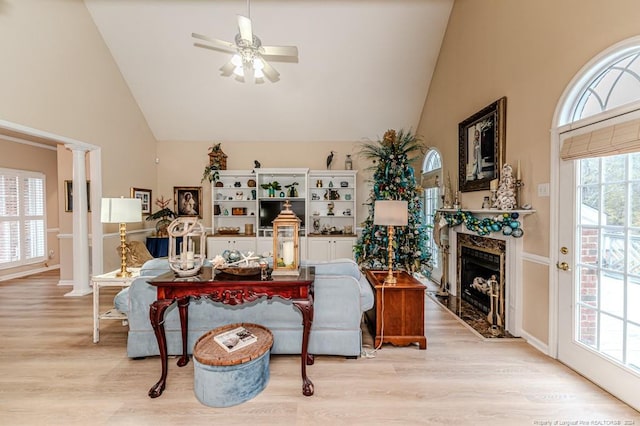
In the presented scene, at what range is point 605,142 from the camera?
202 centimetres

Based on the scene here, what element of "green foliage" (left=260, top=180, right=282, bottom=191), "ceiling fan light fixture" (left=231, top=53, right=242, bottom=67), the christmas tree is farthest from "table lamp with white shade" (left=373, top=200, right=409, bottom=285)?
"green foliage" (left=260, top=180, right=282, bottom=191)

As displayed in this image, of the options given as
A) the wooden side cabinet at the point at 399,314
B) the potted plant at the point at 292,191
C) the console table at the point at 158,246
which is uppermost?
the potted plant at the point at 292,191

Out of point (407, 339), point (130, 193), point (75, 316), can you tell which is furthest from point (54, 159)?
point (407, 339)

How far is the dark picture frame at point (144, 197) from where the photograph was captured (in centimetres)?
564

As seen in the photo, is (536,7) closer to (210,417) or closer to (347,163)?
(347,163)

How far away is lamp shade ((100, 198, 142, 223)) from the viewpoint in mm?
A: 2975

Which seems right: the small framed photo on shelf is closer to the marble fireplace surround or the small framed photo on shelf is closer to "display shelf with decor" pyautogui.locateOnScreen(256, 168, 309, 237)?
"display shelf with decor" pyautogui.locateOnScreen(256, 168, 309, 237)

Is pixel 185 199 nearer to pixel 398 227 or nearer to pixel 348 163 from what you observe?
pixel 348 163

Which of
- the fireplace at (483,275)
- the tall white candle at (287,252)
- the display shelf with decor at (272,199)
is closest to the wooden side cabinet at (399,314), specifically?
the tall white candle at (287,252)

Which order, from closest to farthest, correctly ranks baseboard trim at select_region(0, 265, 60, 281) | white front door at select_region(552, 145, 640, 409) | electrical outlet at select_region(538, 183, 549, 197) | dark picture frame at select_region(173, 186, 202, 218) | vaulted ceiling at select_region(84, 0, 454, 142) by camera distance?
white front door at select_region(552, 145, 640, 409) < electrical outlet at select_region(538, 183, 549, 197) < vaulted ceiling at select_region(84, 0, 454, 142) < baseboard trim at select_region(0, 265, 60, 281) < dark picture frame at select_region(173, 186, 202, 218)

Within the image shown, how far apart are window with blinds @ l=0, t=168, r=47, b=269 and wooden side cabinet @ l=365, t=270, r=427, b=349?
7.07 meters

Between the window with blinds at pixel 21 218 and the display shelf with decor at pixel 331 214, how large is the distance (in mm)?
5748

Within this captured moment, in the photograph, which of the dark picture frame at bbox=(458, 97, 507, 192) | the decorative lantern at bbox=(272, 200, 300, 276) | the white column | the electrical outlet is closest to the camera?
the decorative lantern at bbox=(272, 200, 300, 276)

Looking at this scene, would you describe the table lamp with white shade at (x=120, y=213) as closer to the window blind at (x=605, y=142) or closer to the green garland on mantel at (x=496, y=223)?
the green garland on mantel at (x=496, y=223)
